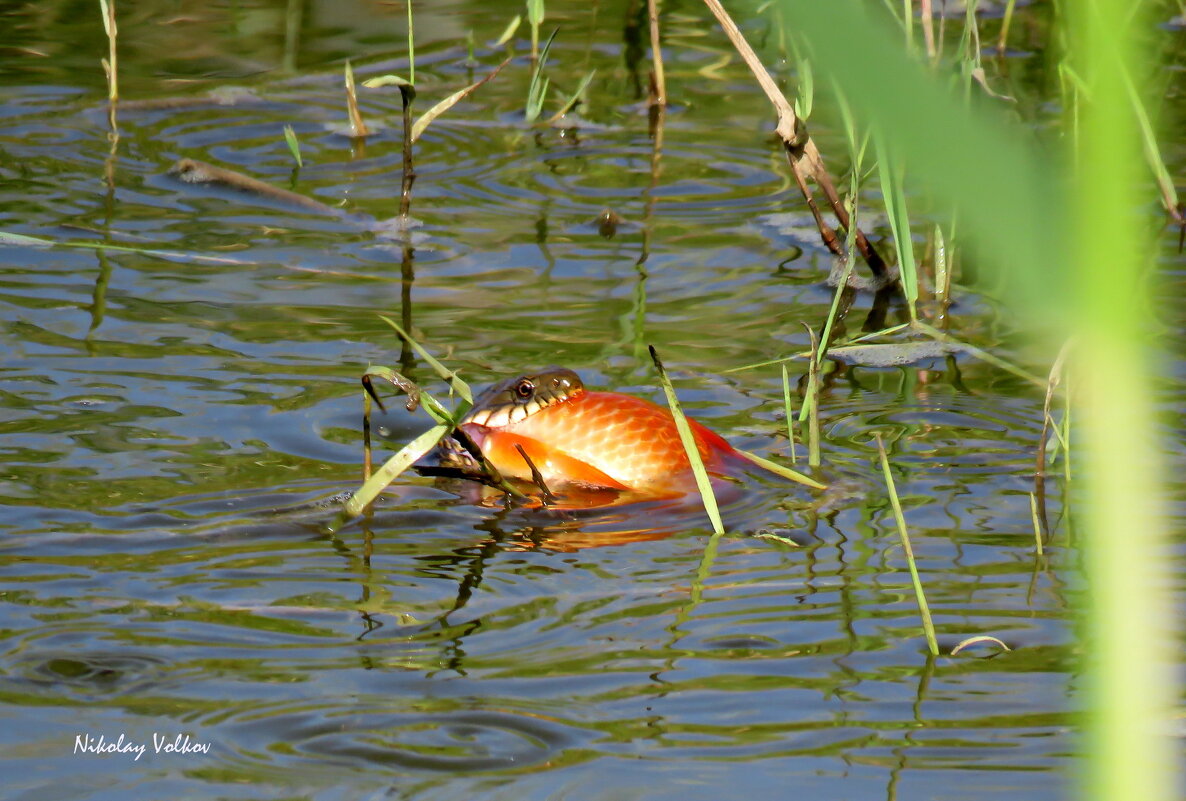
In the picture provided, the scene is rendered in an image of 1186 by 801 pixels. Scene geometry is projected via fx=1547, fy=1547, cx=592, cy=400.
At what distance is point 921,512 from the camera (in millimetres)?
3422

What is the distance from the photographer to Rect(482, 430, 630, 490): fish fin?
12.0ft

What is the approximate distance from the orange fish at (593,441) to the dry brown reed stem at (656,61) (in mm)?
3559

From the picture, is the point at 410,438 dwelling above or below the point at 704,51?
below

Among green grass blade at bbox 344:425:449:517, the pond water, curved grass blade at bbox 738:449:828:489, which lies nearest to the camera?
the pond water

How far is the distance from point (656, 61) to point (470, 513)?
4.02 meters

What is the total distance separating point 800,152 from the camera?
15.5 ft

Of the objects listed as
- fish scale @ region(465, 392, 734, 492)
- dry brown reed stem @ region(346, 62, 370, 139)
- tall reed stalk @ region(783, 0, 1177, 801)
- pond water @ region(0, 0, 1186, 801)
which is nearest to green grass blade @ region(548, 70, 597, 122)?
pond water @ region(0, 0, 1186, 801)

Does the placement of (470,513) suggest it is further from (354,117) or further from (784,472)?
(354,117)

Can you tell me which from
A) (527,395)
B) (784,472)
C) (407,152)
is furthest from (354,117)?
(784,472)

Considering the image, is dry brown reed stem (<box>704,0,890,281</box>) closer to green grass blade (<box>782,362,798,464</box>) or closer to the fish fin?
green grass blade (<box>782,362,798,464</box>)

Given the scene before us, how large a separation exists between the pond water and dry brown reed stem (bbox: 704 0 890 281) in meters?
0.13

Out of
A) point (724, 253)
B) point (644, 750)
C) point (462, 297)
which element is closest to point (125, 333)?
point (462, 297)

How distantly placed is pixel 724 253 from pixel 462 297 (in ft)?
3.43

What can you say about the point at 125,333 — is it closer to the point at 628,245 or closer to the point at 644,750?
the point at 628,245
